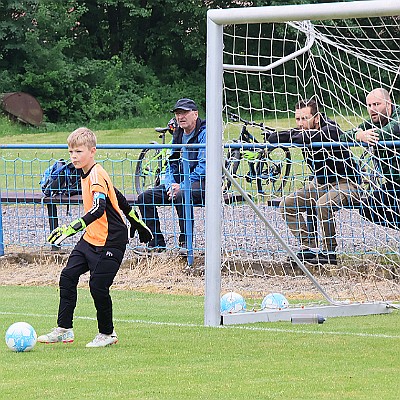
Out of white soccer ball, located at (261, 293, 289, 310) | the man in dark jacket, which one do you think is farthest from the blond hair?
the man in dark jacket

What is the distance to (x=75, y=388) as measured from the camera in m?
6.39

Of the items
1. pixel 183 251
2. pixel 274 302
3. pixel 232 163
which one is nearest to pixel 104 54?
pixel 183 251

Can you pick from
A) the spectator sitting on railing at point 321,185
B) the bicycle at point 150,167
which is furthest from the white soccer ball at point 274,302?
the bicycle at point 150,167

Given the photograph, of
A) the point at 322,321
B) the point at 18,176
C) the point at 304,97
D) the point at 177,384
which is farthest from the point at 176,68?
the point at 177,384

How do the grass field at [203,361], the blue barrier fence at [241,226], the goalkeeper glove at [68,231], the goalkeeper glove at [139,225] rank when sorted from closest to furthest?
1. the grass field at [203,361]
2. the goalkeeper glove at [68,231]
3. the goalkeeper glove at [139,225]
4. the blue barrier fence at [241,226]

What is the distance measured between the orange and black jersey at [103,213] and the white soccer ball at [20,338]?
79cm

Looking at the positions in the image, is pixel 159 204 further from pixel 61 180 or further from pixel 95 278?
pixel 95 278

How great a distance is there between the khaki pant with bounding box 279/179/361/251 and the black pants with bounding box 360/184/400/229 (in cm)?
16

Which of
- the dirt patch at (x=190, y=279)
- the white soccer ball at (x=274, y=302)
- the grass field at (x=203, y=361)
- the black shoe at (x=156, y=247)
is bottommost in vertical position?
the grass field at (x=203, y=361)

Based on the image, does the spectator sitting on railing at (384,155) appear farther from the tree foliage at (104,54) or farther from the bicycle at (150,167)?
the tree foliage at (104,54)

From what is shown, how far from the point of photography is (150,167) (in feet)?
46.1

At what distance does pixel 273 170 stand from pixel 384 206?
1.45 meters

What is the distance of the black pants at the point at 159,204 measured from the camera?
12.3 metres

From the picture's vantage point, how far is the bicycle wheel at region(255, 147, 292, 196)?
38.2 ft
